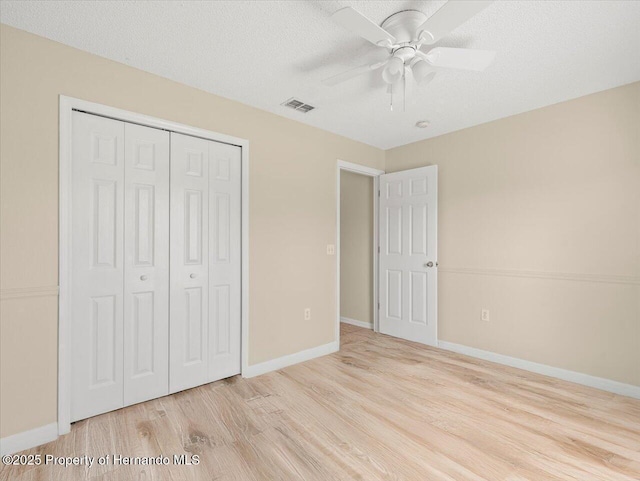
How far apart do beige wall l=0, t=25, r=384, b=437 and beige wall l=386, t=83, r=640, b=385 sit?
1.66 metres

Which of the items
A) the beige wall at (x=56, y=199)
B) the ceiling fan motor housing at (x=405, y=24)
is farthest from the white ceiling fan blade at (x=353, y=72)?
the beige wall at (x=56, y=199)

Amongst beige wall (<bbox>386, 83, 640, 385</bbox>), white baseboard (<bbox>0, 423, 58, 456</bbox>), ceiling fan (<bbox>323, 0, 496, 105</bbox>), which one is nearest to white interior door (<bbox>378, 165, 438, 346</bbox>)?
beige wall (<bbox>386, 83, 640, 385</bbox>)

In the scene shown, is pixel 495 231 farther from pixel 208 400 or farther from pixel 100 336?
pixel 100 336

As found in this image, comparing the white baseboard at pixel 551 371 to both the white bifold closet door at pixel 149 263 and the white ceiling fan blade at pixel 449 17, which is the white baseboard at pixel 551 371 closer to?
the white bifold closet door at pixel 149 263

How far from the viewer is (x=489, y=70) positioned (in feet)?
7.79

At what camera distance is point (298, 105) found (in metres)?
3.02

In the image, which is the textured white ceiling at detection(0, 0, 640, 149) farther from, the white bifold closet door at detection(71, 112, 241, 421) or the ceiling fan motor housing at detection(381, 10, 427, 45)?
the white bifold closet door at detection(71, 112, 241, 421)

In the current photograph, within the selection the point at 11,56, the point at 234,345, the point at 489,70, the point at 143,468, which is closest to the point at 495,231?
the point at 489,70

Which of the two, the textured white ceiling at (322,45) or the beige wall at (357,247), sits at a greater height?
the textured white ceiling at (322,45)

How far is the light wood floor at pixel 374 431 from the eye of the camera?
5.74 feet

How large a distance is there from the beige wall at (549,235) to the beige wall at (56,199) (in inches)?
65.5

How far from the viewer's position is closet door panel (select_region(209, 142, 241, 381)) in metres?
2.80

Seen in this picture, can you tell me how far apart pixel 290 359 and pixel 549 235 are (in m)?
2.78

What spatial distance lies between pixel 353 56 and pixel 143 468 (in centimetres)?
281
